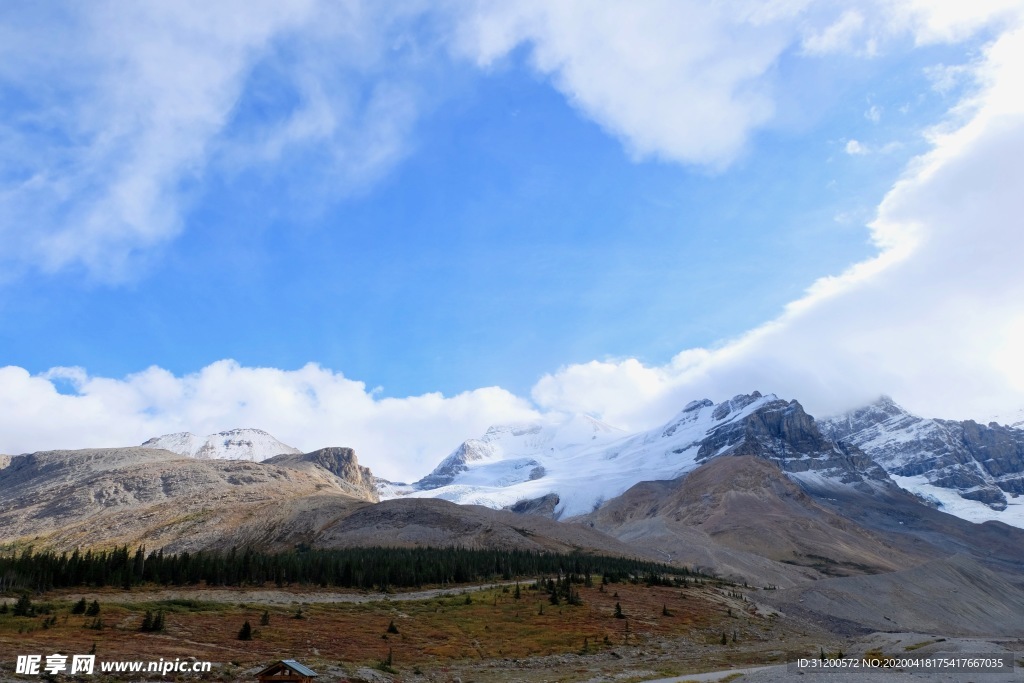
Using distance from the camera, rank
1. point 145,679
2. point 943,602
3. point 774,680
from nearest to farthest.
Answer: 1. point 145,679
2. point 774,680
3. point 943,602

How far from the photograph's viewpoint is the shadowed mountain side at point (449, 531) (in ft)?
483

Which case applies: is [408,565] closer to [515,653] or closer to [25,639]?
[515,653]

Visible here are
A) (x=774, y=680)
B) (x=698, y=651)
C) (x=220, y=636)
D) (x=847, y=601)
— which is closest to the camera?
(x=774, y=680)

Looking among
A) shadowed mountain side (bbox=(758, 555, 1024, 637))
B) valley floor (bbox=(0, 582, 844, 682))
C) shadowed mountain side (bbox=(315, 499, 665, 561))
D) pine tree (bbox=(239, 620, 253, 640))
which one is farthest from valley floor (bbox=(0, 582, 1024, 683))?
shadowed mountain side (bbox=(315, 499, 665, 561))

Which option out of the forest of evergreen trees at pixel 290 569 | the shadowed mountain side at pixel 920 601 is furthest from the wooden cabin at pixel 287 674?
the shadowed mountain side at pixel 920 601

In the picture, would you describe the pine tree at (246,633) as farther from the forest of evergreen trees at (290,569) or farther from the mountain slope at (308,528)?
the mountain slope at (308,528)

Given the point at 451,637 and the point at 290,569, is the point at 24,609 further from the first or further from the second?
the point at 290,569

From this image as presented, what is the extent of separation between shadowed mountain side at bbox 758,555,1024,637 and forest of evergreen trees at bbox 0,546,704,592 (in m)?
22.3

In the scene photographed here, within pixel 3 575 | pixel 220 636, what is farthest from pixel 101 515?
pixel 220 636

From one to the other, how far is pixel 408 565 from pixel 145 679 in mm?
66677

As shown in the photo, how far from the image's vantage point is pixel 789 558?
623 ft

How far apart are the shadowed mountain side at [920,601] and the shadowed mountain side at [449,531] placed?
50.0 m

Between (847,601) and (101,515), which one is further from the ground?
(101,515)

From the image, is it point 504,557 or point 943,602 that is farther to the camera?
point 943,602
